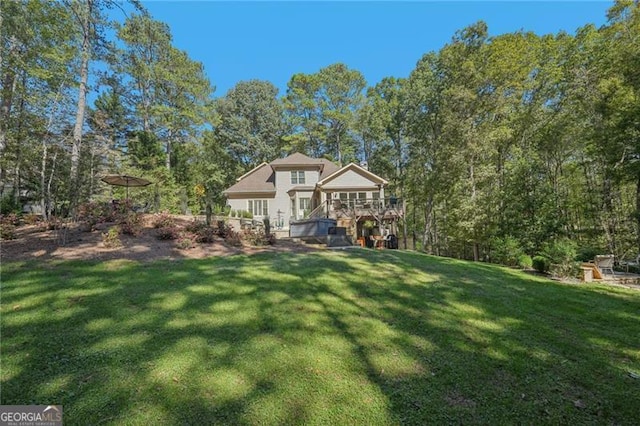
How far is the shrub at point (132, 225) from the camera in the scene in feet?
31.5

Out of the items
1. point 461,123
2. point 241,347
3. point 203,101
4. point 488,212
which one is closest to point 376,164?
point 461,123

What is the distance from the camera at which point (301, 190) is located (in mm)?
22219

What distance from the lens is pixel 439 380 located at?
3004 millimetres

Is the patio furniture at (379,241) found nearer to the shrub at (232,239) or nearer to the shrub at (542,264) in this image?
the shrub at (542,264)

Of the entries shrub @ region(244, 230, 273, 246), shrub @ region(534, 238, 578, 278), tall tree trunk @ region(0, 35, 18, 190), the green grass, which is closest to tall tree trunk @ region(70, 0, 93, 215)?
tall tree trunk @ region(0, 35, 18, 190)

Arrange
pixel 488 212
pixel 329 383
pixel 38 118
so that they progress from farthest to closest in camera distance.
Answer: pixel 488 212
pixel 38 118
pixel 329 383

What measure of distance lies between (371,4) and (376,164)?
2069 cm

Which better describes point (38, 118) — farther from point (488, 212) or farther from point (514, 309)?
point (488, 212)

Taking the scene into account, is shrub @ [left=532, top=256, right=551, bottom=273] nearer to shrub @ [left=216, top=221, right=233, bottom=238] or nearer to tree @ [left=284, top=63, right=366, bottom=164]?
shrub @ [left=216, top=221, right=233, bottom=238]

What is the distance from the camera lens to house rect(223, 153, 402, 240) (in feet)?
67.9

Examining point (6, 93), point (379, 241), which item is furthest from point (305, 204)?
point (6, 93)

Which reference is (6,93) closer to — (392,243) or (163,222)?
(163,222)

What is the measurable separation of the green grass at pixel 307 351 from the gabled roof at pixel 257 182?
57.3 feet

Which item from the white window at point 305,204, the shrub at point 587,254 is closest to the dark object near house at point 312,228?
the white window at point 305,204
